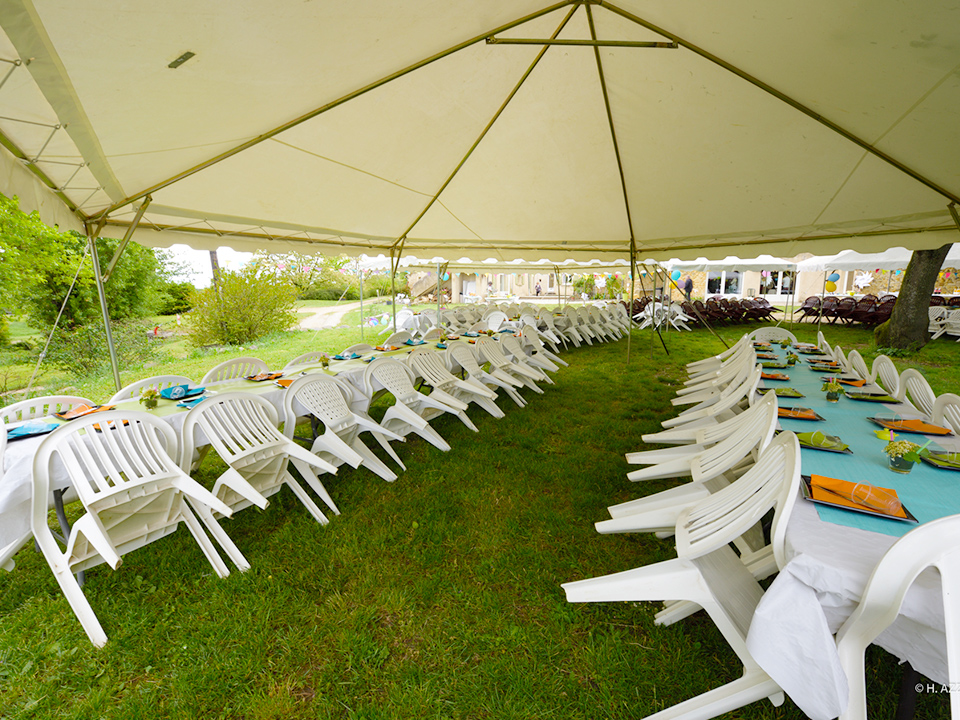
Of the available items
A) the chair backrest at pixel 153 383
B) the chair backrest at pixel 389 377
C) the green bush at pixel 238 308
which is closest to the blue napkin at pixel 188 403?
the chair backrest at pixel 153 383

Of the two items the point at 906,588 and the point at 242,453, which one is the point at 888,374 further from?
the point at 242,453

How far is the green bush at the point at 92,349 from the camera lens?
8469 mm

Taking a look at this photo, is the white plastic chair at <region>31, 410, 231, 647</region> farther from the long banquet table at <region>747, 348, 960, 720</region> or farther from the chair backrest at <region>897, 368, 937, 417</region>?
the chair backrest at <region>897, 368, 937, 417</region>

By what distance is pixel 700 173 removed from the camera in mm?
5008

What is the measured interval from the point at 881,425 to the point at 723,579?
1858 millimetres

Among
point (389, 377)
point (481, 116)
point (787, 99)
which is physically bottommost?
point (389, 377)

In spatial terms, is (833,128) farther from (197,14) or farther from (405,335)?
(405,335)

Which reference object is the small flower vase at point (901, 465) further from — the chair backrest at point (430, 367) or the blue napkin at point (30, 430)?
the blue napkin at point (30, 430)

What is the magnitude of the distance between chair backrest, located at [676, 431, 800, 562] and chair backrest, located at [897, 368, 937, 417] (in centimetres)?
276

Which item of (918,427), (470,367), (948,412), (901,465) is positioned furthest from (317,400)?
(948,412)

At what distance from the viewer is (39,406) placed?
321 centimetres

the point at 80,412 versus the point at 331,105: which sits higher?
the point at 331,105

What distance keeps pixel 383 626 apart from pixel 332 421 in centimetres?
177

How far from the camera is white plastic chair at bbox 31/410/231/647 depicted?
2.07 meters
